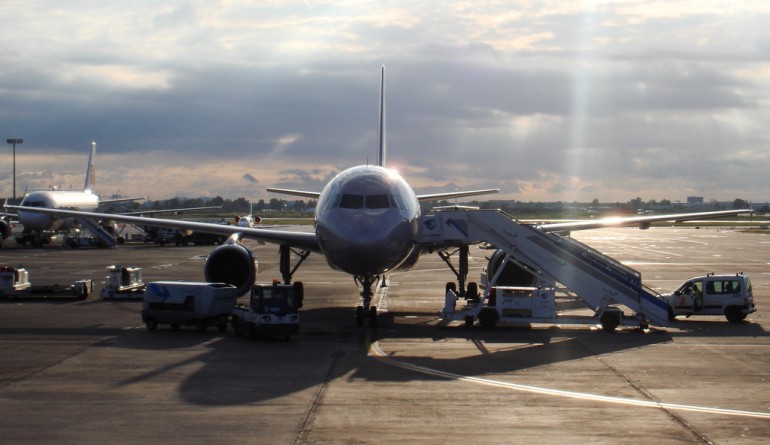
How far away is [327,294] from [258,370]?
19862 millimetres

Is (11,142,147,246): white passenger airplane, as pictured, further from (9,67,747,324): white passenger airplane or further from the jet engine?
(9,67,747,324): white passenger airplane

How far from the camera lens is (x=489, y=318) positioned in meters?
28.4

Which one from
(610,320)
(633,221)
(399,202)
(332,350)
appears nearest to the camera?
(332,350)

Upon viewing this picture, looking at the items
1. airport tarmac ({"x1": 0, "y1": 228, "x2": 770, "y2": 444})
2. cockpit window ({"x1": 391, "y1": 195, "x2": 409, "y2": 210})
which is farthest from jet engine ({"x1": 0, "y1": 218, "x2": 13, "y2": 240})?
cockpit window ({"x1": 391, "y1": 195, "x2": 409, "y2": 210})

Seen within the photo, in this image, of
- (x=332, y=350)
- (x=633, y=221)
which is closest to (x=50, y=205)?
(x=633, y=221)

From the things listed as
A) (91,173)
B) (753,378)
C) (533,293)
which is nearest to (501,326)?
(533,293)

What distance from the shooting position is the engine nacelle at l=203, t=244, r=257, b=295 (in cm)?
3259

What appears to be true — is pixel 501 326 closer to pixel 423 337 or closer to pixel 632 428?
pixel 423 337

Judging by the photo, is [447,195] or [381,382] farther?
[447,195]

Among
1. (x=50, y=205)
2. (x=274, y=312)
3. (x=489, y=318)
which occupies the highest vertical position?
(x=50, y=205)

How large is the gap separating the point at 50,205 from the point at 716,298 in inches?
2534

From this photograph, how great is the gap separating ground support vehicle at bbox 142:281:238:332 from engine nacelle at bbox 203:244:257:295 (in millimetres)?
4597

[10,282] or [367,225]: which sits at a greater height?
[367,225]

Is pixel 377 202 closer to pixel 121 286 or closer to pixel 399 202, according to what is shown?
pixel 399 202
